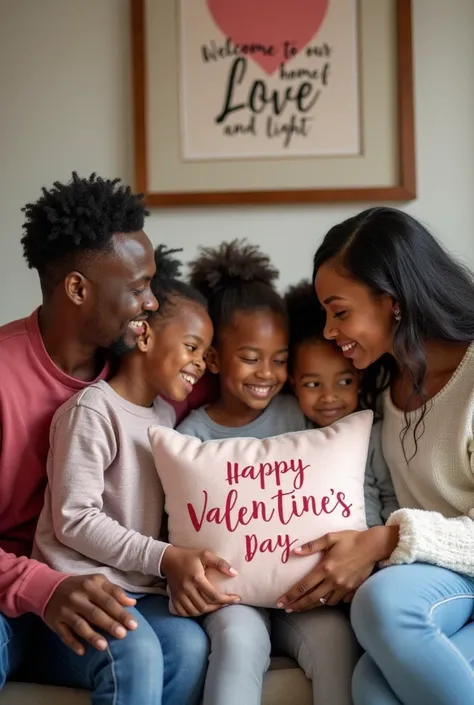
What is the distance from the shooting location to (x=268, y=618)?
4.01 feet

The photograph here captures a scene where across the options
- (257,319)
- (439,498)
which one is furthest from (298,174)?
(439,498)

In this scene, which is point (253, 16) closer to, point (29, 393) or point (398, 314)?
point (398, 314)

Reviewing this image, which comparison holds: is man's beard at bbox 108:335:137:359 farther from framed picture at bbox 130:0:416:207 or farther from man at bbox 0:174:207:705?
framed picture at bbox 130:0:416:207

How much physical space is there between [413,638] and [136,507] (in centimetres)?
49

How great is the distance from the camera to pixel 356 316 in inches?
51.8

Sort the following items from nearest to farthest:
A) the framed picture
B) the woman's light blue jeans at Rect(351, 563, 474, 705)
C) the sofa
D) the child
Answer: the woman's light blue jeans at Rect(351, 563, 474, 705)
the sofa
the child
the framed picture

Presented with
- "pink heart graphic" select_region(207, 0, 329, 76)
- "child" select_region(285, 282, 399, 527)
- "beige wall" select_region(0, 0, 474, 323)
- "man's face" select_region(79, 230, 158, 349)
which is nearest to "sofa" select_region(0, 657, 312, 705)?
"child" select_region(285, 282, 399, 527)

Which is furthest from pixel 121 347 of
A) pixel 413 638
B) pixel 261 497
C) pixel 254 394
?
pixel 413 638

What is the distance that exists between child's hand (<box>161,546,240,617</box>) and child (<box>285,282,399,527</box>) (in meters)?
0.33

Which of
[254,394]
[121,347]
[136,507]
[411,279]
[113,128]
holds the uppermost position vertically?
[113,128]

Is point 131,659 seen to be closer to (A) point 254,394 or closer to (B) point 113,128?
(A) point 254,394

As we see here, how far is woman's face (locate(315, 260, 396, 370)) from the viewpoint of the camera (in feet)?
4.32

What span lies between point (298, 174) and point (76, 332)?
0.84 metres

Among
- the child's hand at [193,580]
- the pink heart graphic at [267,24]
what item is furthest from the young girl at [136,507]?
the pink heart graphic at [267,24]
